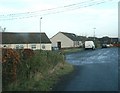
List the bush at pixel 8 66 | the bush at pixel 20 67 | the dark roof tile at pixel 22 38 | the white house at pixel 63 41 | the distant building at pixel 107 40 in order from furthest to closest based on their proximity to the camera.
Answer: the distant building at pixel 107 40 < the white house at pixel 63 41 < the dark roof tile at pixel 22 38 < the bush at pixel 20 67 < the bush at pixel 8 66

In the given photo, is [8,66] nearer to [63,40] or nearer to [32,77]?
[32,77]

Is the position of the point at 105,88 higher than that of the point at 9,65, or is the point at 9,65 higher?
the point at 9,65

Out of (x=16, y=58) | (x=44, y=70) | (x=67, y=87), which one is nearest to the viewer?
(x=16, y=58)

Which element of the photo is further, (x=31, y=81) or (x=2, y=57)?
(x=31, y=81)

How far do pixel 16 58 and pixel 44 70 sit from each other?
5140 millimetres

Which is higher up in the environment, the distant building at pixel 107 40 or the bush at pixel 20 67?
the distant building at pixel 107 40

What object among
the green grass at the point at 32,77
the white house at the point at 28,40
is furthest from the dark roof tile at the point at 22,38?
the green grass at the point at 32,77

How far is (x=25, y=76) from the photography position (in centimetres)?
1485

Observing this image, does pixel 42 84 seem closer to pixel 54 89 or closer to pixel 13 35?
pixel 54 89

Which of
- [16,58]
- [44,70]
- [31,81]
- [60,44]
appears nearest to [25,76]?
[31,81]

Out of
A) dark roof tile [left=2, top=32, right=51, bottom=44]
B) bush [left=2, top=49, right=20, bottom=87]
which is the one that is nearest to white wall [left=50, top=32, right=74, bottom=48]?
dark roof tile [left=2, top=32, right=51, bottom=44]

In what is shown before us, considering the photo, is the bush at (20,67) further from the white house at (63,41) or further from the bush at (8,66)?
the white house at (63,41)

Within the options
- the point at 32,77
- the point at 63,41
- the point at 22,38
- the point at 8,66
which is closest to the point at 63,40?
the point at 63,41

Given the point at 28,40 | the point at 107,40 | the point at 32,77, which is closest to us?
the point at 32,77
